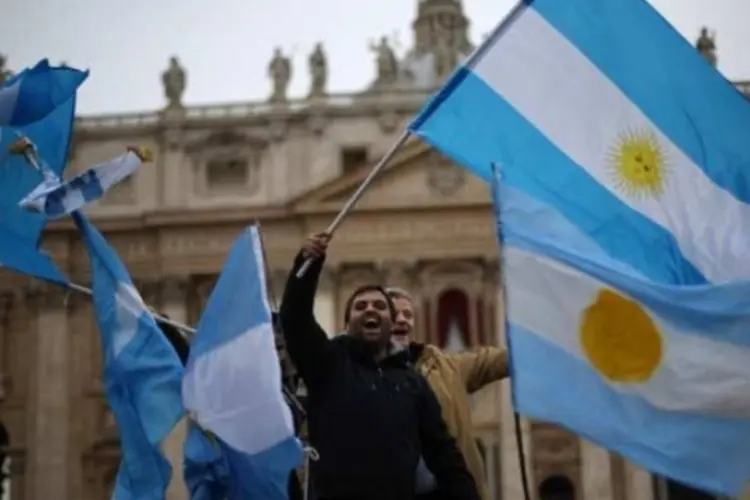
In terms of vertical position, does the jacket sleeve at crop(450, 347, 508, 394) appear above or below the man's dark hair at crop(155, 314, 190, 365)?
below

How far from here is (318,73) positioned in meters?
30.8

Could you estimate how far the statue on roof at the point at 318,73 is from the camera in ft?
101

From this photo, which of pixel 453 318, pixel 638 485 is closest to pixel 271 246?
pixel 453 318

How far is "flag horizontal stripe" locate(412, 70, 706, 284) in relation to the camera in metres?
6.98

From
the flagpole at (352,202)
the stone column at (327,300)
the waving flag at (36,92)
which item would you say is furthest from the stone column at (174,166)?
the flagpole at (352,202)

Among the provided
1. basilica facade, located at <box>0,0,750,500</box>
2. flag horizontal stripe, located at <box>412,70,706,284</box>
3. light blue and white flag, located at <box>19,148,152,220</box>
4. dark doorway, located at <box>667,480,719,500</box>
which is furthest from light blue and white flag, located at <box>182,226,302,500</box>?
dark doorway, located at <box>667,480,719,500</box>

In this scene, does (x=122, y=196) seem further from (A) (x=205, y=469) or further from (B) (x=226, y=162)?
(A) (x=205, y=469)

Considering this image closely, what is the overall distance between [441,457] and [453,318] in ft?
78.4

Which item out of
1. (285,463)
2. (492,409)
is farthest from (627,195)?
(492,409)

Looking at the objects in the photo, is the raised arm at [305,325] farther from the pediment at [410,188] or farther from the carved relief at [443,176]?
the carved relief at [443,176]

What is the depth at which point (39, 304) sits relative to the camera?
30188 mm

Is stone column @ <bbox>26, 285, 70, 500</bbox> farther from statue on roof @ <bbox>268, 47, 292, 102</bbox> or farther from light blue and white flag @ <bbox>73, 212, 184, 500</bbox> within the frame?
light blue and white flag @ <bbox>73, 212, 184, 500</bbox>

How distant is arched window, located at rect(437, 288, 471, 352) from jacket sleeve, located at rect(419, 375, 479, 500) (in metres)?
23.5

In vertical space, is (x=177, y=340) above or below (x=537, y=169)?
below
